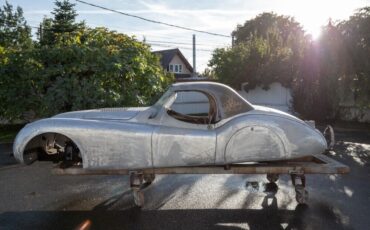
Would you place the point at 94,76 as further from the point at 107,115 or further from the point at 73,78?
the point at 107,115

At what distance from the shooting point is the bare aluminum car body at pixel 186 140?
533cm

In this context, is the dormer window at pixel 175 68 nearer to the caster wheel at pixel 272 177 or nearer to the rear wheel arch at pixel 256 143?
the caster wheel at pixel 272 177

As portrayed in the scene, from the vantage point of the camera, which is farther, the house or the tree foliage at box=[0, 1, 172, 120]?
the house

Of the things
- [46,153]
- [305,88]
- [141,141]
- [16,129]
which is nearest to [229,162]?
[141,141]

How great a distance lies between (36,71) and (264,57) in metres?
14.1

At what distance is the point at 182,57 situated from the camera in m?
44.9

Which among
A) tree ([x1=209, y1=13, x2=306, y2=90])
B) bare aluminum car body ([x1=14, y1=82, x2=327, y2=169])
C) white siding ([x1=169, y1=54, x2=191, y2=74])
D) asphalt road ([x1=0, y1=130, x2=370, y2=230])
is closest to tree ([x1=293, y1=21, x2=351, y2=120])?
tree ([x1=209, y1=13, x2=306, y2=90])

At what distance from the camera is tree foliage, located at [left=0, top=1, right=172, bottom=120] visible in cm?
1119

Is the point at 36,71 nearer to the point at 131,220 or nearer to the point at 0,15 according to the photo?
the point at 131,220

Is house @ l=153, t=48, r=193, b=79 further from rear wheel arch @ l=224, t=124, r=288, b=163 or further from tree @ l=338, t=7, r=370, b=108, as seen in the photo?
rear wheel arch @ l=224, t=124, r=288, b=163

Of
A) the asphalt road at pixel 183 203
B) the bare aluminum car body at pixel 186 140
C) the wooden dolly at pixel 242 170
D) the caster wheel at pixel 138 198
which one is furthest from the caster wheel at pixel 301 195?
the caster wheel at pixel 138 198

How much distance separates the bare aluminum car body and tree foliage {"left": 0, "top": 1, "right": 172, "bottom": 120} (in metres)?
5.82

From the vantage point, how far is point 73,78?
11.3m

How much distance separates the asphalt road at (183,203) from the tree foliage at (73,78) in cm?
407
